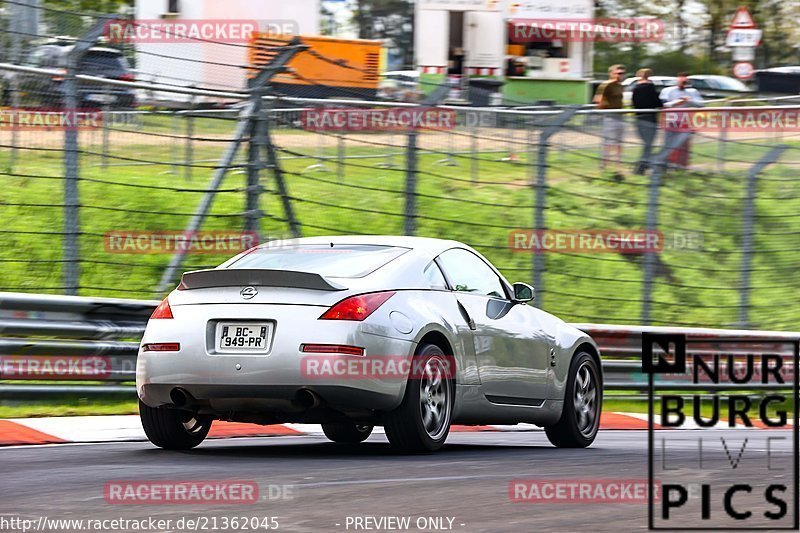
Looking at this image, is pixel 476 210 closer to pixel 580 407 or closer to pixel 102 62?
pixel 102 62

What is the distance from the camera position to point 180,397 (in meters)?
8.47

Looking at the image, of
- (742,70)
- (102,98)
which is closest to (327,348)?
(102,98)

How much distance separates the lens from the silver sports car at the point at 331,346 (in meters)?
8.22

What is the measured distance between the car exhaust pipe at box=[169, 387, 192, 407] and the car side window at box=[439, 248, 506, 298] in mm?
1885

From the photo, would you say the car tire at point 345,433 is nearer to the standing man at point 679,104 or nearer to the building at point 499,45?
the standing man at point 679,104

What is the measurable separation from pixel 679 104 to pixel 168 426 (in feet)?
49.5

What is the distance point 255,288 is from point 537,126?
21.0 ft

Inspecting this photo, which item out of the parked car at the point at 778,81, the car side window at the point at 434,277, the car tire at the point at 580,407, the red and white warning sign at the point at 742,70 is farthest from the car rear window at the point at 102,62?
the parked car at the point at 778,81

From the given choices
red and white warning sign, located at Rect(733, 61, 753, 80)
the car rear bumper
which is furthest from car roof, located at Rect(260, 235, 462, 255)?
red and white warning sign, located at Rect(733, 61, 753, 80)

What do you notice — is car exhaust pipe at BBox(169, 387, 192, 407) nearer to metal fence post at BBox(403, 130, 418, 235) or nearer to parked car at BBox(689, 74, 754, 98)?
metal fence post at BBox(403, 130, 418, 235)

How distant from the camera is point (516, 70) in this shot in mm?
29750

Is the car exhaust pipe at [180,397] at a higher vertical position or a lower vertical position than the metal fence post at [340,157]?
lower

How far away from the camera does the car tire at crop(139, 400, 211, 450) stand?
29.1 feet

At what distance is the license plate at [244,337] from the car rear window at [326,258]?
55cm
